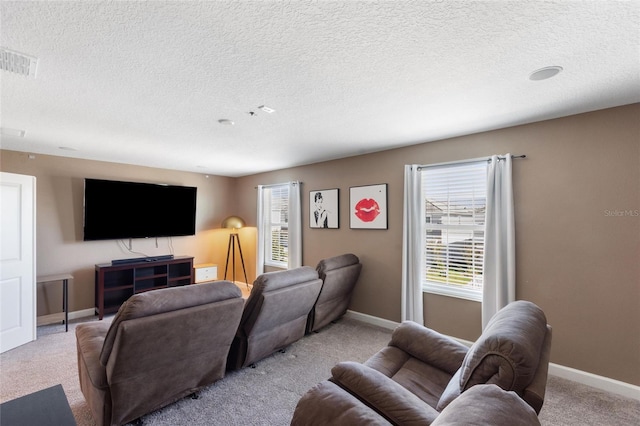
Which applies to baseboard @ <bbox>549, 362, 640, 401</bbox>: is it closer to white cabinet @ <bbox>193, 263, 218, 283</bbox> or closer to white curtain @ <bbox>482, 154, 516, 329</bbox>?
white curtain @ <bbox>482, 154, 516, 329</bbox>

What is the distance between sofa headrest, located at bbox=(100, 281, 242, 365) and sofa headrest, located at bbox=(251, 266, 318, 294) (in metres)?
0.27

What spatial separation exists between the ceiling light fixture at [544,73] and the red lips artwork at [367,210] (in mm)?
2345

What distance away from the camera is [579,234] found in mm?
2658

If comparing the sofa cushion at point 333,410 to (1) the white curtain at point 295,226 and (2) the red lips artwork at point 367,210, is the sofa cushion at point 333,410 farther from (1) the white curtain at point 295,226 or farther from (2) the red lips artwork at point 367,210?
(1) the white curtain at point 295,226

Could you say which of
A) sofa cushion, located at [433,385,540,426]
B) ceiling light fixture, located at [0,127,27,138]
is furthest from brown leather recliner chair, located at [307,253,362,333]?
ceiling light fixture, located at [0,127,27,138]

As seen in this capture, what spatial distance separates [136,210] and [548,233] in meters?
5.69

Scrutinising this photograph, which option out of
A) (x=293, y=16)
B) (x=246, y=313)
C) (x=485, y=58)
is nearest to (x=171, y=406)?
(x=246, y=313)

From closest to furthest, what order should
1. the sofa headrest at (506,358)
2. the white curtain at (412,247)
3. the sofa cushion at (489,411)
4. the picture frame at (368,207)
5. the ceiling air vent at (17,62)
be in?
the sofa cushion at (489,411)
the sofa headrest at (506,358)
the ceiling air vent at (17,62)
the white curtain at (412,247)
the picture frame at (368,207)

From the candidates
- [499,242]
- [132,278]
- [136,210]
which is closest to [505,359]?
[499,242]

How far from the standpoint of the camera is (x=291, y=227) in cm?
519

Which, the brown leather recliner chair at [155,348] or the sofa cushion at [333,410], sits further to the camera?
the brown leather recliner chair at [155,348]

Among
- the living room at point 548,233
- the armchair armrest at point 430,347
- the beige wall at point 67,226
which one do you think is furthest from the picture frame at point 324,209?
the beige wall at point 67,226

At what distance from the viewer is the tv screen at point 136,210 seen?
14.9 feet

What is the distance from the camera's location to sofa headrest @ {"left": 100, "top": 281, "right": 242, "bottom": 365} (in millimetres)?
1780
